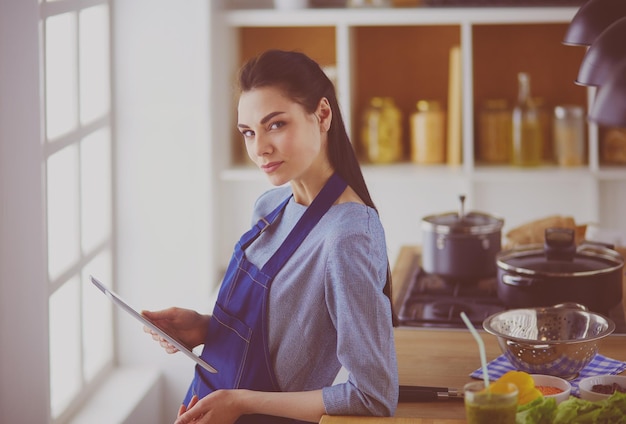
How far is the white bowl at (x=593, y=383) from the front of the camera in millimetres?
1869

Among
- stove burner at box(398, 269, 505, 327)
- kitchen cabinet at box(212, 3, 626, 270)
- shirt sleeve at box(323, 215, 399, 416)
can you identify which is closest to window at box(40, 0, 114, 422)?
kitchen cabinet at box(212, 3, 626, 270)

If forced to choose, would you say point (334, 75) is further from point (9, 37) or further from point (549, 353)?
point (549, 353)

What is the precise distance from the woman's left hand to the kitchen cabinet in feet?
7.25

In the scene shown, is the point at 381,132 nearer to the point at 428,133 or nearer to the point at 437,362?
the point at 428,133

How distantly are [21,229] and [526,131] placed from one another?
2126 mm

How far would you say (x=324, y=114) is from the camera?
6.75 feet

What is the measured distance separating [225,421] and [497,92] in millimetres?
2769

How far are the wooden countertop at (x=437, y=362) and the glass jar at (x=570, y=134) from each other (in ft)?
5.87

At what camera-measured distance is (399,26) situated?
4418mm

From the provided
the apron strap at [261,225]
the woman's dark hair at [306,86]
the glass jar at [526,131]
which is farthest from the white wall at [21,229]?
the glass jar at [526,131]

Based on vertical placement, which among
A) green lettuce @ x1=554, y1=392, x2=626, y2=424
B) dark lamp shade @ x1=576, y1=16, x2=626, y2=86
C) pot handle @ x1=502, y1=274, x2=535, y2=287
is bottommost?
green lettuce @ x1=554, y1=392, x2=626, y2=424

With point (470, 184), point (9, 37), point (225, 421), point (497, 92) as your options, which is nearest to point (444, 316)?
point (225, 421)

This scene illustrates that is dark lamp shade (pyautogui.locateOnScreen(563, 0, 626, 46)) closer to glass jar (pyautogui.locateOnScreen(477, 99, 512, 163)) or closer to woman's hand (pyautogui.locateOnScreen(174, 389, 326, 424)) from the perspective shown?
woman's hand (pyautogui.locateOnScreen(174, 389, 326, 424))

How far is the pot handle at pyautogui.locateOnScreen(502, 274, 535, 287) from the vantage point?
2426 millimetres
